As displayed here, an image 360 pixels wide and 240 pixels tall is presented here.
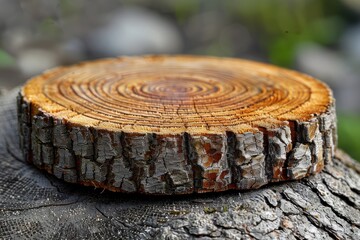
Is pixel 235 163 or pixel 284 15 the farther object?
pixel 284 15

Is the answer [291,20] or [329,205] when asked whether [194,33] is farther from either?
[329,205]

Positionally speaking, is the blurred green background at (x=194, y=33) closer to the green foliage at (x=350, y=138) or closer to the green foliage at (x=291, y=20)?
the green foliage at (x=291, y=20)

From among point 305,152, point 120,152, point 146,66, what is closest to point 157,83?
point 146,66

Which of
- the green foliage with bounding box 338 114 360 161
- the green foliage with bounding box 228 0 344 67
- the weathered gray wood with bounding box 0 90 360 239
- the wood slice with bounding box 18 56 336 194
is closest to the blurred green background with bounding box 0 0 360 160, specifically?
the green foliage with bounding box 228 0 344 67

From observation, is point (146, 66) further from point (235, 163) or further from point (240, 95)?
point (235, 163)

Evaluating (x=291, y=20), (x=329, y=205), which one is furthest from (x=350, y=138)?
(x=291, y=20)

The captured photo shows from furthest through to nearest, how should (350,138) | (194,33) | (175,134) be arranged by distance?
(194,33) < (350,138) < (175,134)
